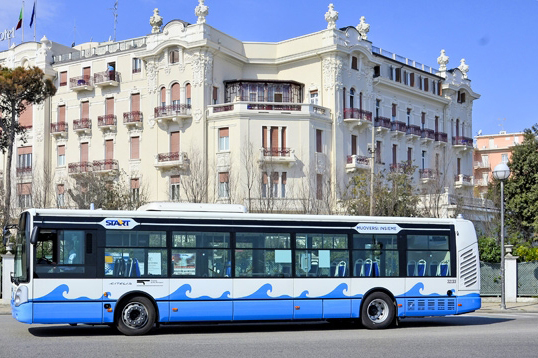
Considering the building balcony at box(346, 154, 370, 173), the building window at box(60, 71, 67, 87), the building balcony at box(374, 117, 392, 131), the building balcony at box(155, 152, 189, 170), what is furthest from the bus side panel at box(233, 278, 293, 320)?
the building window at box(60, 71, 67, 87)

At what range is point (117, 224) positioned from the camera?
16.4 metres

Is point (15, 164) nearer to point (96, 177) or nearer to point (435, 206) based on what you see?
point (96, 177)

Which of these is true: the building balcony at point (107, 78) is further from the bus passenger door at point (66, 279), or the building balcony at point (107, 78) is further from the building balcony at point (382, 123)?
the bus passenger door at point (66, 279)

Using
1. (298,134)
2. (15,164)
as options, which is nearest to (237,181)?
(298,134)

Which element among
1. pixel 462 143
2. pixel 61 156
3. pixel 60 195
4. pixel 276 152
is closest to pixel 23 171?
pixel 61 156

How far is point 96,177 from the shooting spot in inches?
1972

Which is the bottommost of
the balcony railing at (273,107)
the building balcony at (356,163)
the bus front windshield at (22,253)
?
the bus front windshield at (22,253)

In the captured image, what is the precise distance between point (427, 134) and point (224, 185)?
19660 millimetres

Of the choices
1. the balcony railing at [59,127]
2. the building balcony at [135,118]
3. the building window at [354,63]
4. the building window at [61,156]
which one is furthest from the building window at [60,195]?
the building window at [354,63]

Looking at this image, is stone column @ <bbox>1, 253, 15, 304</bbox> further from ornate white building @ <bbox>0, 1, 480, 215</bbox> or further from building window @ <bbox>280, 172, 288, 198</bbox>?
building window @ <bbox>280, 172, 288, 198</bbox>

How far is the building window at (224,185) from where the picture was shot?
48.1m

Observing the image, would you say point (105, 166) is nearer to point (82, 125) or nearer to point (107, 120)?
point (107, 120)

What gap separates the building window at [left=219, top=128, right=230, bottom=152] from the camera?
160 feet

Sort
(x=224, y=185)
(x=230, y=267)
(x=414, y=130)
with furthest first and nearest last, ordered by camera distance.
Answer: (x=414, y=130)
(x=224, y=185)
(x=230, y=267)
